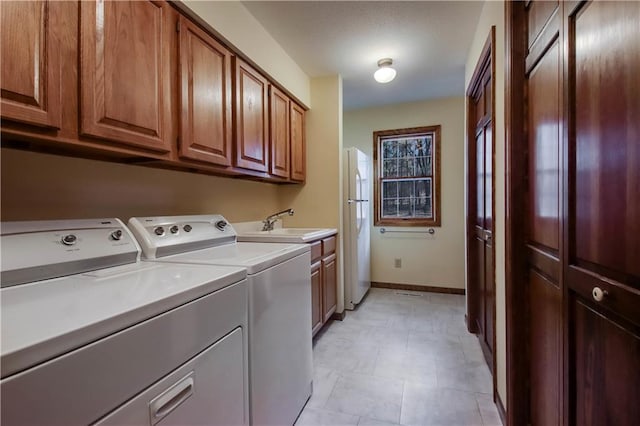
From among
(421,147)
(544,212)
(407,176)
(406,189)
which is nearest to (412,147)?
(421,147)

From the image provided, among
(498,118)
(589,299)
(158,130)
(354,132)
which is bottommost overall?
(589,299)

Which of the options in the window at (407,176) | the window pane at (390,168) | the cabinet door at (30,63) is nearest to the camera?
the cabinet door at (30,63)

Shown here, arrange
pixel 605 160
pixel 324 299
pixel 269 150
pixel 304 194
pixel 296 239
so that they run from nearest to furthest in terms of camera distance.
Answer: pixel 605 160 < pixel 296 239 < pixel 269 150 < pixel 324 299 < pixel 304 194

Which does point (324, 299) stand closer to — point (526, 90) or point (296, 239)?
point (296, 239)

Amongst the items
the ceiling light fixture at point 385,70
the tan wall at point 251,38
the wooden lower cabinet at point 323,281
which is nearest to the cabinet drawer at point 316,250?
the wooden lower cabinet at point 323,281

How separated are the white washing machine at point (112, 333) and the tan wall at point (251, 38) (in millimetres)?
1273

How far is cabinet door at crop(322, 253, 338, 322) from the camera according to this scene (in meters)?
2.60

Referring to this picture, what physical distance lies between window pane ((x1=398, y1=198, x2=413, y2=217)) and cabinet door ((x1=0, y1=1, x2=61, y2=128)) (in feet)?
12.1

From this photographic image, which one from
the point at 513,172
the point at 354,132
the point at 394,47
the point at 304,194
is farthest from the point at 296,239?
the point at 354,132

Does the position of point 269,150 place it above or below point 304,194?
above

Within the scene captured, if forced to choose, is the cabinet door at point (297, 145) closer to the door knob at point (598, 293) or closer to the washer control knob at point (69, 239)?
the washer control knob at point (69, 239)

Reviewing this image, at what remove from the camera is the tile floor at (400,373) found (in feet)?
5.27

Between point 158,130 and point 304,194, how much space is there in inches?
70.8

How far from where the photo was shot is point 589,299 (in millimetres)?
845
